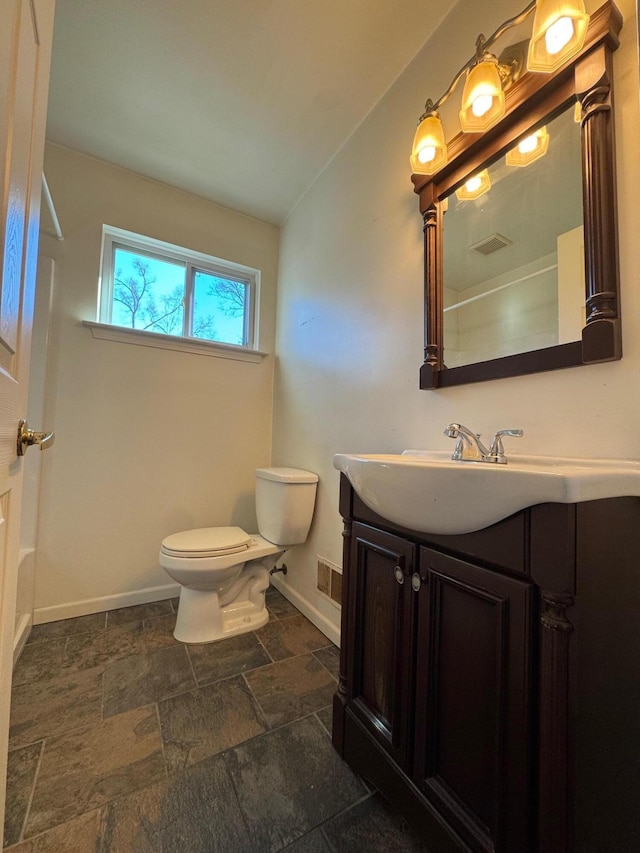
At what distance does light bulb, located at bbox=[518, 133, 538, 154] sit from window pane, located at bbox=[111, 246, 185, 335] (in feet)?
6.11

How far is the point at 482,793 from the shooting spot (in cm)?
63

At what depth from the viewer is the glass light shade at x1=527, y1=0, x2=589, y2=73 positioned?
0.77 m

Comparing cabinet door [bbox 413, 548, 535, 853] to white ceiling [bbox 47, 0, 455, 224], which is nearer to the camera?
cabinet door [bbox 413, 548, 535, 853]

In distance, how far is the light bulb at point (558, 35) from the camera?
0.79 meters

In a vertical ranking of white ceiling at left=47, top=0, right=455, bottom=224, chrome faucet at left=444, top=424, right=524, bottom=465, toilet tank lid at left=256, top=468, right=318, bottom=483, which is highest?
white ceiling at left=47, top=0, right=455, bottom=224

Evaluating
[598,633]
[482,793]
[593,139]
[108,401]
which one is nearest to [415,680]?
[482,793]

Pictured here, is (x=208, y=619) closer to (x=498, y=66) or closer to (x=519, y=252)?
(x=519, y=252)

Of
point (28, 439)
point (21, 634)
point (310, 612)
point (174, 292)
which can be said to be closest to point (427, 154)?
point (28, 439)

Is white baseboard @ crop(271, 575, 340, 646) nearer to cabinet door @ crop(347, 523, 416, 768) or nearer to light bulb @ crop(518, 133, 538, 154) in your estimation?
cabinet door @ crop(347, 523, 416, 768)

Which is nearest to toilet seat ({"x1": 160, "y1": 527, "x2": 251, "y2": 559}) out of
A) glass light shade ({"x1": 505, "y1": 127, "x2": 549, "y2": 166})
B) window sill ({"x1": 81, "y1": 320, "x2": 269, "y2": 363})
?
window sill ({"x1": 81, "y1": 320, "x2": 269, "y2": 363})

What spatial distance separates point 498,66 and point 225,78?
1.12m

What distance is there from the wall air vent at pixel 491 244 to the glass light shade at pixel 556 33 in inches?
14.4

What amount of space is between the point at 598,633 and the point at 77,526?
208cm

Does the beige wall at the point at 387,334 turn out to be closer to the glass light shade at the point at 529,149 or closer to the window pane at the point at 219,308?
the glass light shade at the point at 529,149
